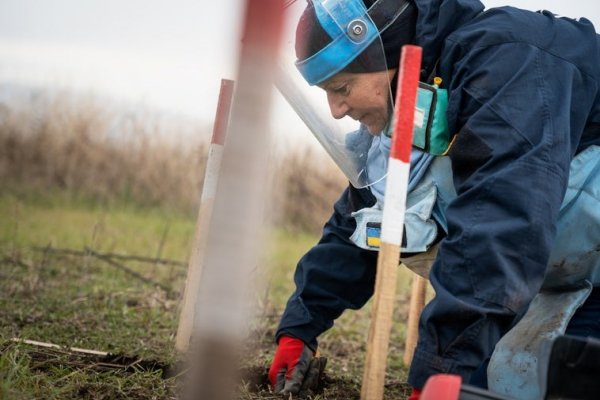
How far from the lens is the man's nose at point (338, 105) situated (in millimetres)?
2959

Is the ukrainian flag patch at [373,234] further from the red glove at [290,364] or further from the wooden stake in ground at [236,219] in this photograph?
the wooden stake in ground at [236,219]

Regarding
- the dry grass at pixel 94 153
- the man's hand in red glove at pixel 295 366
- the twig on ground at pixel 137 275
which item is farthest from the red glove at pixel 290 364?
the dry grass at pixel 94 153

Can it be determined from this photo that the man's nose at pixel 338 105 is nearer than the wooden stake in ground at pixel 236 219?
No

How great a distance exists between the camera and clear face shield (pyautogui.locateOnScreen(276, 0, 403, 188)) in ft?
9.01

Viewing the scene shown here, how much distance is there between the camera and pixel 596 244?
2869mm

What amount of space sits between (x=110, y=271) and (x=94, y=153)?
4.04 metres

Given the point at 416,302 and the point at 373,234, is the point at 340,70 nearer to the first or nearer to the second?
the point at 373,234

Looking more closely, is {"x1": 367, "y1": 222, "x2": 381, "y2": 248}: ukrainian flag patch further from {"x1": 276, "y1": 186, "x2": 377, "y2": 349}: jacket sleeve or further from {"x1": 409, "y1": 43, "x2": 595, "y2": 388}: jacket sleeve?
{"x1": 409, "y1": 43, "x2": 595, "y2": 388}: jacket sleeve

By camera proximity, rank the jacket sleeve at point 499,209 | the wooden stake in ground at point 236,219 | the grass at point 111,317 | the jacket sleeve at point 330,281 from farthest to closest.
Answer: the jacket sleeve at point 330,281
the grass at point 111,317
the jacket sleeve at point 499,209
the wooden stake in ground at point 236,219

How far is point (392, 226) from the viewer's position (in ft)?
7.39

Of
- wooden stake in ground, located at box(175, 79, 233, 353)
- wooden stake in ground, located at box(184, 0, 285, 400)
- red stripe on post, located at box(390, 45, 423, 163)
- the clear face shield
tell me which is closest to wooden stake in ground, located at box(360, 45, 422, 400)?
red stripe on post, located at box(390, 45, 423, 163)

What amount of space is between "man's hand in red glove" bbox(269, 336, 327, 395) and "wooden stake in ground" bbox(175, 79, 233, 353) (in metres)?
0.47

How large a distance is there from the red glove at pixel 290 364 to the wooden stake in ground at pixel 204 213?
0.46 meters

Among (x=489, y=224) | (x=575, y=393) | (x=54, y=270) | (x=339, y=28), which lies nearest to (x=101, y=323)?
(x=54, y=270)
